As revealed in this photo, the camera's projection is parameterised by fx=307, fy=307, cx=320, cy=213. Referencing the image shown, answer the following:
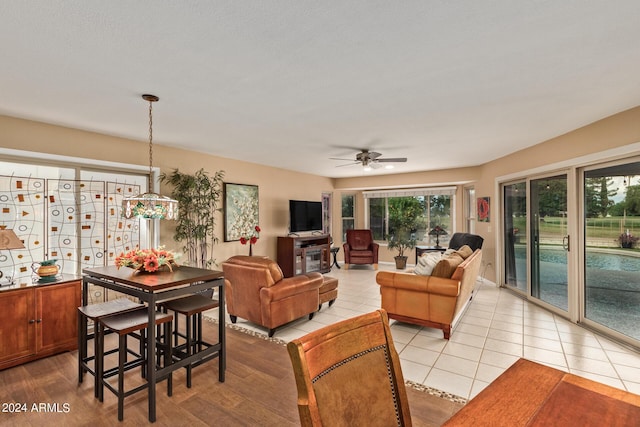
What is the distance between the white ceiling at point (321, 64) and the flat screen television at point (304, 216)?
328 centimetres

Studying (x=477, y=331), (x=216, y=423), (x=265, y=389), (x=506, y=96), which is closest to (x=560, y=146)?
(x=506, y=96)

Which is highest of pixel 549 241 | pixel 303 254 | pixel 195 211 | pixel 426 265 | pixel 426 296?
pixel 195 211

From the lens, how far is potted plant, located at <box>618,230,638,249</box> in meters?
3.28

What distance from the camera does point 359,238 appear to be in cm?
800

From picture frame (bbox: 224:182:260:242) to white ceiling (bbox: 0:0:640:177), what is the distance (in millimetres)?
1905

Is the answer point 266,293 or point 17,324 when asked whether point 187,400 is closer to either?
point 266,293

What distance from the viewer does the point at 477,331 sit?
12.2 feet

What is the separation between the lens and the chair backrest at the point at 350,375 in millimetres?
855

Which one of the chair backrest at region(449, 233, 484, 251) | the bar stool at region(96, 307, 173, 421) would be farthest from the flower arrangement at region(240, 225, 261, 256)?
the chair backrest at region(449, 233, 484, 251)

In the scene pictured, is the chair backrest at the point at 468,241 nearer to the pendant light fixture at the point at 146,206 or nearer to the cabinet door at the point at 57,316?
the pendant light fixture at the point at 146,206

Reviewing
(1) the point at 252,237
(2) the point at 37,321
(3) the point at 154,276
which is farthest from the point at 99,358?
(1) the point at 252,237

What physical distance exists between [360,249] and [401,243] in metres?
1.04

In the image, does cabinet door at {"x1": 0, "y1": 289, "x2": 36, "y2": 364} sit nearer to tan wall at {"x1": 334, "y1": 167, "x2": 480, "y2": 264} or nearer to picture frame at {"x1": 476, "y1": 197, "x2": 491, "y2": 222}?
tan wall at {"x1": 334, "y1": 167, "x2": 480, "y2": 264}

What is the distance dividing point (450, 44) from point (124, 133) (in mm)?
3859
